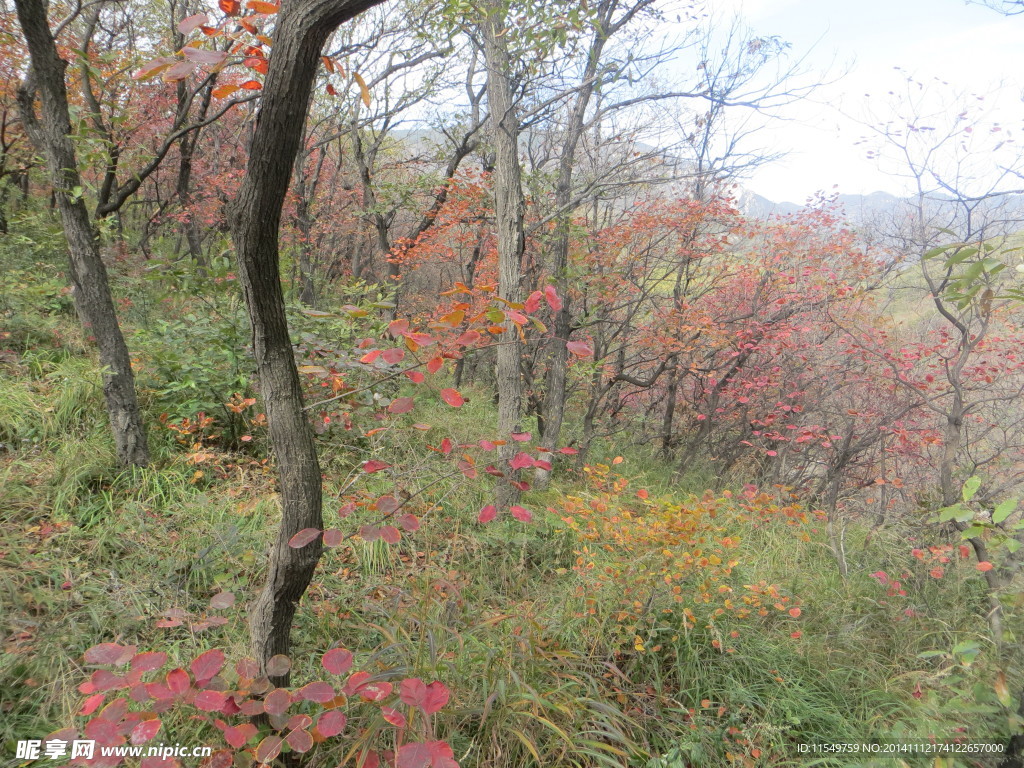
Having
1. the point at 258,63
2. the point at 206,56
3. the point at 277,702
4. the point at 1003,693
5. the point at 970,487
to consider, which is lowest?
the point at 277,702

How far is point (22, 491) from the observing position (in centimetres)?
311

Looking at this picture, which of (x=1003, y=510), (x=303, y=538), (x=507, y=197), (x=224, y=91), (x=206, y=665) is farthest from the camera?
(x=507, y=197)

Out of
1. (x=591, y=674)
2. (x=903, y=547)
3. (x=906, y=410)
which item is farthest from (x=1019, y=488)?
(x=591, y=674)

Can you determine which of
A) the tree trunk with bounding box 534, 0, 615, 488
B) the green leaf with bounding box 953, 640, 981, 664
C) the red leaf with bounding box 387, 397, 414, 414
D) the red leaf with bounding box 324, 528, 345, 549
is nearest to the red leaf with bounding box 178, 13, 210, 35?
the red leaf with bounding box 387, 397, 414, 414

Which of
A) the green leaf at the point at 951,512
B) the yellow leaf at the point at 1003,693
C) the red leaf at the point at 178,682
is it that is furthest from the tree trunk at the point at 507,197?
the yellow leaf at the point at 1003,693

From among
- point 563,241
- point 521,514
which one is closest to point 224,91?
point 521,514

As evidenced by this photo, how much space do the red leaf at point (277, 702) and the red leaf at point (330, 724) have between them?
5.7 inches

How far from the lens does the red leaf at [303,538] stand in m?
1.51

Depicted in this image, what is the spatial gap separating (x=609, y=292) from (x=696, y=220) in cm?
203

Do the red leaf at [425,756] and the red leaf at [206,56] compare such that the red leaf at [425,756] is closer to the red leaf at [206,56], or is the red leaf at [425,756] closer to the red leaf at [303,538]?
the red leaf at [303,538]

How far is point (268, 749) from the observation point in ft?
4.83

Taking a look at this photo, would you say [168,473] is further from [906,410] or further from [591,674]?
[906,410]

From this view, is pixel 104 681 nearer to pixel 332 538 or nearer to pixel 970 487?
pixel 332 538

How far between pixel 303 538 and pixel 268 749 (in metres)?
0.62
